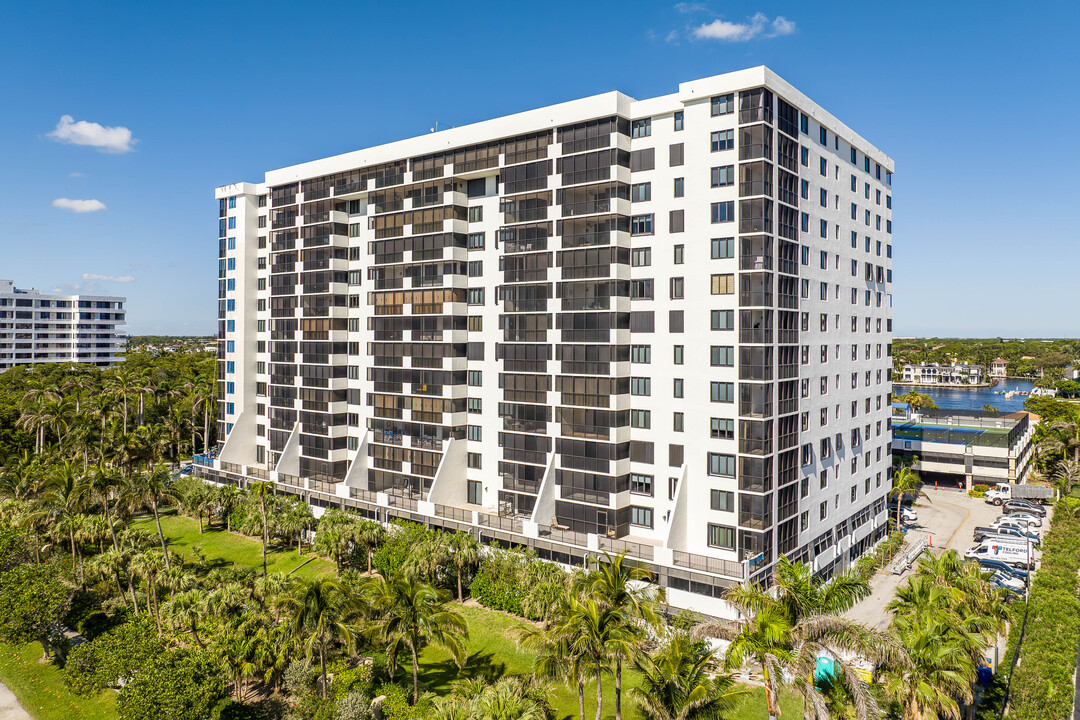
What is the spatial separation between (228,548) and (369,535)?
19.4 m

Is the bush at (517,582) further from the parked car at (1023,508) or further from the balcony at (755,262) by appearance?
the parked car at (1023,508)

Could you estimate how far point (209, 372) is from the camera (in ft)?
409

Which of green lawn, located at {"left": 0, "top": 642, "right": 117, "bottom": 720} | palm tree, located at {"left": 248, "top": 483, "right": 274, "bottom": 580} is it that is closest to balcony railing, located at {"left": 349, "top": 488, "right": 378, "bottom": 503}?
palm tree, located at {"left": 248, "top": 483, "right": 274, "bottom": 580}

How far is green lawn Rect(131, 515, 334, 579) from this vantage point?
55406mm

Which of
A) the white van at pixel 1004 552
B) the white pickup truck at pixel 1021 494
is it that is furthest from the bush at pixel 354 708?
the white pickup truck at pixel 1021 494

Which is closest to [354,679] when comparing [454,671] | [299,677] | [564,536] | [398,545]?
[299,677]

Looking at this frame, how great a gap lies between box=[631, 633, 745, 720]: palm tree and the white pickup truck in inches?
2703

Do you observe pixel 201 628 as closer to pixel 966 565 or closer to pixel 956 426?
pixel 966 565

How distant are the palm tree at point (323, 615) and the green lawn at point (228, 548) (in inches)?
718

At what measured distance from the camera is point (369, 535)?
51.4 meters

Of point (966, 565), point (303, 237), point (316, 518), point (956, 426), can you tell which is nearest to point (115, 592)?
point (316, 518)

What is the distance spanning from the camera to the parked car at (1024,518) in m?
65.4

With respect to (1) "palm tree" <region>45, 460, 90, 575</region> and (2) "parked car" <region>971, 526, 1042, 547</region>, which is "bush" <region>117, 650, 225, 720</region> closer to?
(1) "palm tree" <region>45, 460, 90, 575</region>

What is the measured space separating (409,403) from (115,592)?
27368 millimetres
